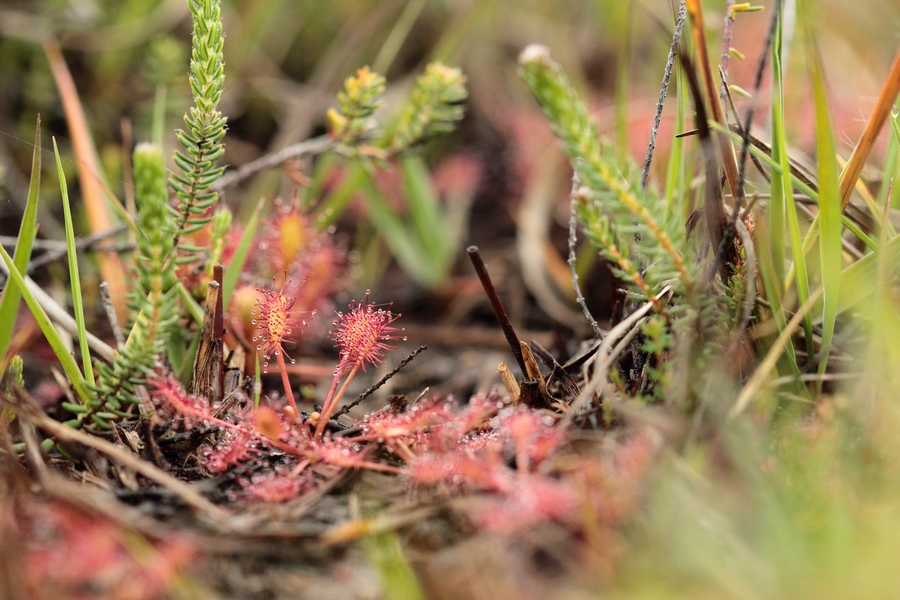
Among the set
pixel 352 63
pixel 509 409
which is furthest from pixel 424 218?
pixel 509 409

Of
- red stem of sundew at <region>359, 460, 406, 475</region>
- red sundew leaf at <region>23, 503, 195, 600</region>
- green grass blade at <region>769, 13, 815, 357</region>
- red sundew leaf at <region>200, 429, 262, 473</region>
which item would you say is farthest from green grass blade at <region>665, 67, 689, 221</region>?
red sundew leaf at <region>23, 503, 195, 600</region>

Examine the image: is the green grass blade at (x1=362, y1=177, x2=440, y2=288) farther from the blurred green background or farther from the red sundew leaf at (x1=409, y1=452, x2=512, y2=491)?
the red sundew leaf at (x1=409, y1=452, x2=512, y2=491)

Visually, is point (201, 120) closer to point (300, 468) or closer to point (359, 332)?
point (359, 332)

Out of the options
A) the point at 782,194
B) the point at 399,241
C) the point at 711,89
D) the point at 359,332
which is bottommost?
the point at 399,241

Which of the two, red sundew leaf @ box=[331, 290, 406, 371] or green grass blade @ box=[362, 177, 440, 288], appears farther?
green grass blade @ box=[362, 177, 440, 288]

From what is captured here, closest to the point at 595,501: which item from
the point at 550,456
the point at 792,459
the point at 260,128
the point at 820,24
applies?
the point at 550,456

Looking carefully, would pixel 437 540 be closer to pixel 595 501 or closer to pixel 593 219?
pixel 595 501
